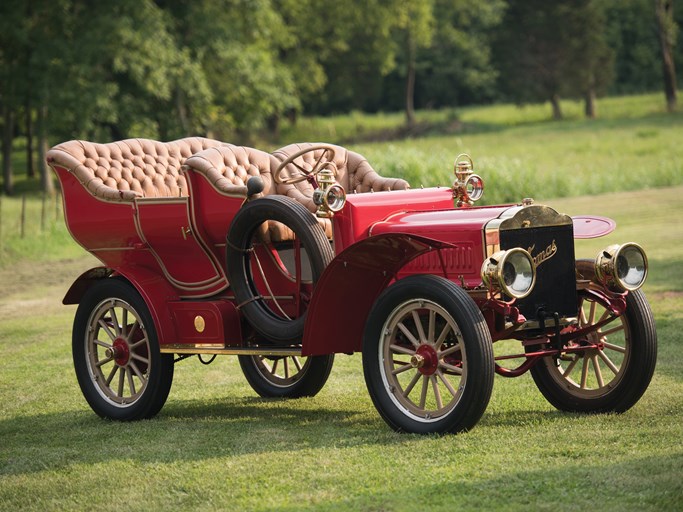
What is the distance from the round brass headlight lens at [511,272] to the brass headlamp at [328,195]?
1.07 meters

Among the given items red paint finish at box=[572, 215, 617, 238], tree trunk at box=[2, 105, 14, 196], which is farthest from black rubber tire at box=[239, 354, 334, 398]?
tree trunk at box=[2, 105, 14, 196]

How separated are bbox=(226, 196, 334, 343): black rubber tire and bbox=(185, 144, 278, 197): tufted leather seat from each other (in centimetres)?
26

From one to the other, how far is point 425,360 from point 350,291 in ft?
2.33

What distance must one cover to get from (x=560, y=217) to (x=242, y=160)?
2.31 meters

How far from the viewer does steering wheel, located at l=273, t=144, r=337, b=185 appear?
307 inches

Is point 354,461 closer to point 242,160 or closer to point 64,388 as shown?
point 242,160

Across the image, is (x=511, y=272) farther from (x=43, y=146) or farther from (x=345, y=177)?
(x=43, y=146)

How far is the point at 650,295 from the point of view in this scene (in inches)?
494

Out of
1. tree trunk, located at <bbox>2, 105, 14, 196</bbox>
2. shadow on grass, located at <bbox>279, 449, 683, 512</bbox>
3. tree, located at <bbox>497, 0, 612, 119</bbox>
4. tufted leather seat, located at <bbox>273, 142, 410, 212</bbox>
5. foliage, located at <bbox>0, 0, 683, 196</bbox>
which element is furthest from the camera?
tree, located at <bbox>497, 0, 612, 119</bbox>

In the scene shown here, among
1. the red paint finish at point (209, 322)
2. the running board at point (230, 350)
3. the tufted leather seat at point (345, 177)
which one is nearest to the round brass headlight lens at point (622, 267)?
the tufted leather seat at point (345, 177)

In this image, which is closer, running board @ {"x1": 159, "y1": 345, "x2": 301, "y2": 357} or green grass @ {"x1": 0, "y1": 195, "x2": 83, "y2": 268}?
running board @ {"x1": 159, "y1": 345, "x2": 301, "y2": 357}

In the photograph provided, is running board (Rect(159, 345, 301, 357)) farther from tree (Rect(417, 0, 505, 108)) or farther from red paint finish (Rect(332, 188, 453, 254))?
tree (Rect(417, 0, 505, 108))

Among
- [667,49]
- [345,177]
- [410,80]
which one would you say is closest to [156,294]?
[345,177]

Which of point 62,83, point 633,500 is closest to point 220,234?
point 633,500
